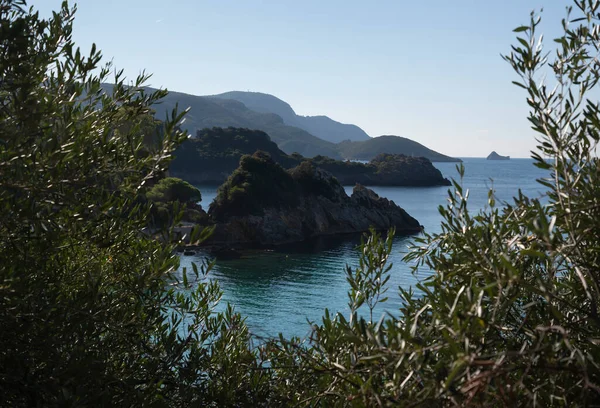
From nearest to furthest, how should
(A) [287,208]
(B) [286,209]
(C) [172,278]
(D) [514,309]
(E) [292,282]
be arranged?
1. (D) [514,309]
2. (C) [172,278]
3. (E) [292,282]
4. (B) [286,209]
5. (A) [287,208]

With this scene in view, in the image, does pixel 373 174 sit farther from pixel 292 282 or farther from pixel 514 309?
pixel 514 309

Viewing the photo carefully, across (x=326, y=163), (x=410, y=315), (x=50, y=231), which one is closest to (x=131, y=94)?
(x=50, y=231)

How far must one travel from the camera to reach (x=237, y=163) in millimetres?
185000

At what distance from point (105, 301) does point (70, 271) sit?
1.59 metres

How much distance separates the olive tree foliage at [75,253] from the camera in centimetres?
637

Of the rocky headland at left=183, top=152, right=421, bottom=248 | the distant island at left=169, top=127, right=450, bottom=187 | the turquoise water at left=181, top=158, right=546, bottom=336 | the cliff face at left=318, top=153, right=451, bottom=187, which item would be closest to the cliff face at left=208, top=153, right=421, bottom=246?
the rocky headland at left=183, top=152, right=421, bottom=248

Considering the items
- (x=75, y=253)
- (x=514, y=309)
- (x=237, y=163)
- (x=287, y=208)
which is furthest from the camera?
(x=237, y=163)

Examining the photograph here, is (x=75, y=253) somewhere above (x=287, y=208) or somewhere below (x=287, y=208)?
above

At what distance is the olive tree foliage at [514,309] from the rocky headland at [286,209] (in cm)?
7816

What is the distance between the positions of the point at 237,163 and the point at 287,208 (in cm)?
9239

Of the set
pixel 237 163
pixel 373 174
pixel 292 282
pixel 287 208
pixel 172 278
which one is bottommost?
pixel 292 282

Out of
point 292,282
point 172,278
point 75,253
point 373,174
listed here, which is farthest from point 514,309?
point 373,174

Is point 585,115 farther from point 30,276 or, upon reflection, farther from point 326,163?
point 326,163

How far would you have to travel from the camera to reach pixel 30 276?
23.5 feet
